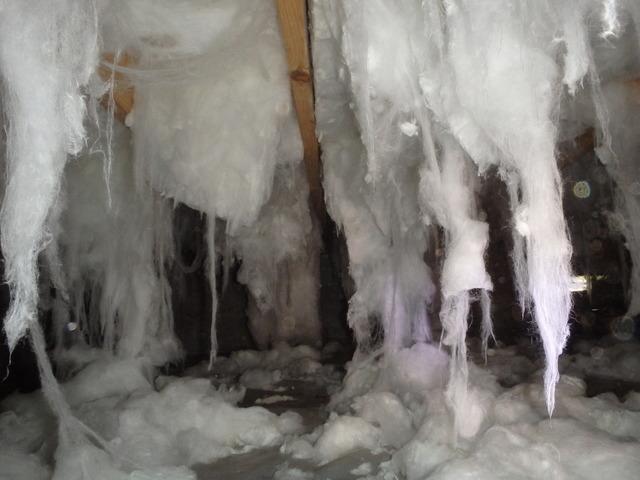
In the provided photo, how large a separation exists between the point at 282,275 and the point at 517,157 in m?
5.25

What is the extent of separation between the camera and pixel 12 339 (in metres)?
1.47

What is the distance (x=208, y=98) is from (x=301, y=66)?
2.19 feet

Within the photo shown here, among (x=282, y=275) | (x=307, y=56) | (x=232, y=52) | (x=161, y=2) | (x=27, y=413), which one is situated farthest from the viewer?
(x=282, y=275)

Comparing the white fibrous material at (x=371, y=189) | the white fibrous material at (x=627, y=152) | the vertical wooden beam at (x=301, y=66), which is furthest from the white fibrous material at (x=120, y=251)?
the white fibrous material at (x=627, y=152)

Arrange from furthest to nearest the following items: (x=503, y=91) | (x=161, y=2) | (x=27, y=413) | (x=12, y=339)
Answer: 1. (x=27, y=413)
2. (x=161, y=2)
3. (x=503, y=91)
4. (x=12, y=339)

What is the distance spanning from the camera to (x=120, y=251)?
169 inches

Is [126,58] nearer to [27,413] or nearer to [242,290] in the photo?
[27,413]

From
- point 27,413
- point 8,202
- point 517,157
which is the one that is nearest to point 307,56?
point 517,157

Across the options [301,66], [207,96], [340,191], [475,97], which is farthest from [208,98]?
[475,97]

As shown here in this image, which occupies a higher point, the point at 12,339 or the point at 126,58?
the point at 126,58

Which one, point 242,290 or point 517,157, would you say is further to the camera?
point 242,290

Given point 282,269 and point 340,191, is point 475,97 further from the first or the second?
point 282,269

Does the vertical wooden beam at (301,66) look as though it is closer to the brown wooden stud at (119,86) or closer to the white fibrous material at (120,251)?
the brown wooden stud at (119,86)

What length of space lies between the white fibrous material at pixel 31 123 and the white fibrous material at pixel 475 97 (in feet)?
3.42
